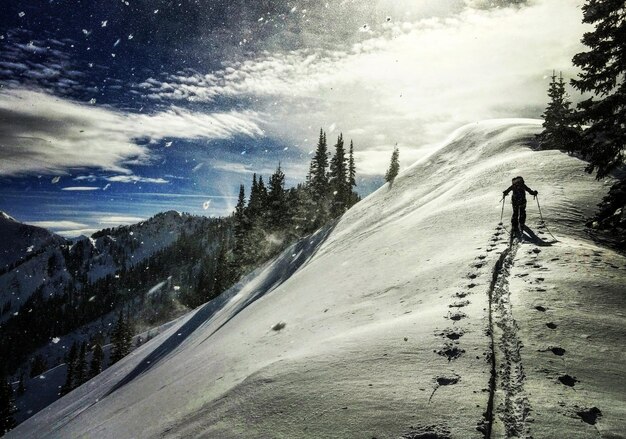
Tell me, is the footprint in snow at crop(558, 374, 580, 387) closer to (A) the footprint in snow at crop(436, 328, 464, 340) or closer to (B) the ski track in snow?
(B) the ski track in snow

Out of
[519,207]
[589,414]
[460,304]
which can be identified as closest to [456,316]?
[460,304]

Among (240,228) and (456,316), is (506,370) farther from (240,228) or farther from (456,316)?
(240,228)

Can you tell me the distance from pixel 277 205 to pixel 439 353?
155 feet

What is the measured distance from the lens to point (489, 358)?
15.6 ft

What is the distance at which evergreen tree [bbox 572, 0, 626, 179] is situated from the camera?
9.99 metres

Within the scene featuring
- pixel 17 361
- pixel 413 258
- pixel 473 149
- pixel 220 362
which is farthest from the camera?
pixel 17 361

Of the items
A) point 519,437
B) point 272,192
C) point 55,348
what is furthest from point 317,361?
point 55,348

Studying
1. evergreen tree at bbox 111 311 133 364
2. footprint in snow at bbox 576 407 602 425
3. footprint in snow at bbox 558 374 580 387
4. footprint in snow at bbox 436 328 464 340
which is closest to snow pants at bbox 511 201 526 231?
footprint in snow at bbox 436 328 464 340

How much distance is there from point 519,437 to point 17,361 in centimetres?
25337

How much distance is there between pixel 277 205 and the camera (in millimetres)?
51625

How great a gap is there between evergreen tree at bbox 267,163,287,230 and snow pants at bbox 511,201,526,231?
41803mm

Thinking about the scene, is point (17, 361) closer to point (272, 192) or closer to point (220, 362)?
point (272, 192)

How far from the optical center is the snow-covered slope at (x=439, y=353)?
3.89 meters

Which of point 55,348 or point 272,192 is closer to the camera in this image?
point 272,192
